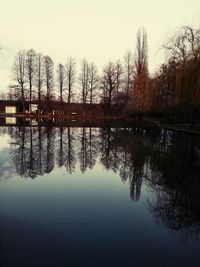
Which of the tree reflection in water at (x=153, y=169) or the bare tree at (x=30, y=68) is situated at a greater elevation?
the bare tree at (x=30, y=68)

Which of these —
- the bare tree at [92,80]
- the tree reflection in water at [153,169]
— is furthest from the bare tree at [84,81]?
the tree reflection in water at [153,169]

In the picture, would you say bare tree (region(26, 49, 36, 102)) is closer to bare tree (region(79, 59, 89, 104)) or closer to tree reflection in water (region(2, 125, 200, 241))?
bare tree (region(79, 59, 89, 104))

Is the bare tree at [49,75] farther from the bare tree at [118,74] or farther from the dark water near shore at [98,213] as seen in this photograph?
Answer: the dark water near shore at [98,213]

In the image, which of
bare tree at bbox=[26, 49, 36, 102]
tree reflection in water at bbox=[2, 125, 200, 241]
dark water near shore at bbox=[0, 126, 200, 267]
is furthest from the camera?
bare tree at bbox=[26, 49, 36, 102]

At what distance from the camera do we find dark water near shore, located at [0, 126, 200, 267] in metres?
4.45

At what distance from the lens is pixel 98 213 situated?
20.4 feet

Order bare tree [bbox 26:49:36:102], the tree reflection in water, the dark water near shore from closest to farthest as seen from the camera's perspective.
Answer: the dark water near shore → the tree reflection in water → bare tree [bbox 26:49:36:102]

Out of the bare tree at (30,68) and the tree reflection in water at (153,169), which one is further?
the bare tree at (30,68)

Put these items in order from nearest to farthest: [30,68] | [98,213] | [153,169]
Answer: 1. [98,213]
2. [153,169]
3. [30,68]

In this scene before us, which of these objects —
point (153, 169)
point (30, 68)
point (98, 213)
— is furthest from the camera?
point (30, 68)

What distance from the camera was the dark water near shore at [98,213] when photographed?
14.6 feet

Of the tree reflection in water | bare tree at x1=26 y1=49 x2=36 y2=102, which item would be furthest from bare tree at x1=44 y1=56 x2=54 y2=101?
the tree reflection in water

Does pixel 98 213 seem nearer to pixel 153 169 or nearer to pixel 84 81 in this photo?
pixel 153 169

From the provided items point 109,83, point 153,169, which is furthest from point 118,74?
point 153,169
